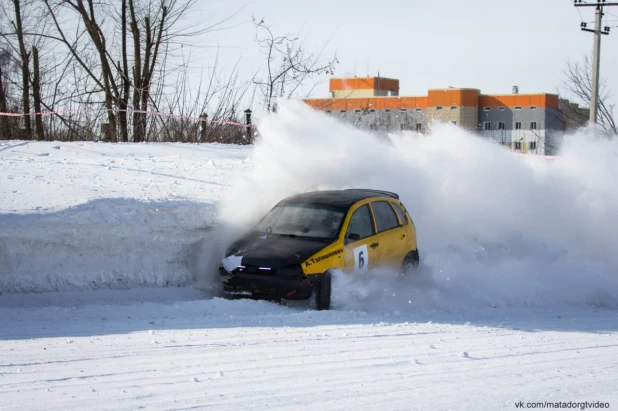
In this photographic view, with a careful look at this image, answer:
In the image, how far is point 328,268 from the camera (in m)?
11.1

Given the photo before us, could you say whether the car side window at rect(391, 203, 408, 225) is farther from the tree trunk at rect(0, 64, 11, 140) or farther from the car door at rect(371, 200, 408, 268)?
the tree trunk at rect(0, 64, 11, 140)

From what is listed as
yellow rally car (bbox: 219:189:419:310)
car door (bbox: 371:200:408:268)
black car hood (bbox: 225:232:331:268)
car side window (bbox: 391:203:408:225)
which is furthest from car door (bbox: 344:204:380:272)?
car side window (bbox: 391:203:408:225)

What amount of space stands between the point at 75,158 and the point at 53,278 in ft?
20.1

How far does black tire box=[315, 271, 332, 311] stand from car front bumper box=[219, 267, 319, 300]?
0.33 feet

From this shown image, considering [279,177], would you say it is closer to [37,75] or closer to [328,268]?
[328,268]

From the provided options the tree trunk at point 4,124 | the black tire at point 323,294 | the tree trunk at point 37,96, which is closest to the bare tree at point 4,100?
the tree trunk at point 4,124

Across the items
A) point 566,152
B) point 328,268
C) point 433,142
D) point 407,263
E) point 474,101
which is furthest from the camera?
point 474,101

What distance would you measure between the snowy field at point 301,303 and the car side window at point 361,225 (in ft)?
2.23

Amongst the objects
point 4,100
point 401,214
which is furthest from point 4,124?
point 401,214

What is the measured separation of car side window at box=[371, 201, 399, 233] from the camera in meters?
12.5

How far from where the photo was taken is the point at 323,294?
10906mm

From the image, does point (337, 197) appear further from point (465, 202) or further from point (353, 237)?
point (465, 202)

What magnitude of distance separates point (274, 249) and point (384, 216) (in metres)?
2.19

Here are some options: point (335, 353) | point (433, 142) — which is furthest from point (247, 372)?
point (433, 142)
